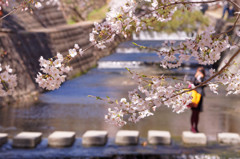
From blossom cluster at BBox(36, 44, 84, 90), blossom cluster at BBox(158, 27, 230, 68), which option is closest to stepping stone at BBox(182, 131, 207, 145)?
blossom cluster at BBox(158, 27, 230, 68)

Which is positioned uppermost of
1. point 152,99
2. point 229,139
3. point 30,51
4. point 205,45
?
point 30,51

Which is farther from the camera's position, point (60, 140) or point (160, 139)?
point (160, 139)

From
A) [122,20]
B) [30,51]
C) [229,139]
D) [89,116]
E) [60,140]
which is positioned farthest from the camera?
[30,51]

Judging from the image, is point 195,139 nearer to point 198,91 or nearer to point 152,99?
point 198,91

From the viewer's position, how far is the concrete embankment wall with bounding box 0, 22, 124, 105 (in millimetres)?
16938

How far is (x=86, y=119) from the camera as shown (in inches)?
575

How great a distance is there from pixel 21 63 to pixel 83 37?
1041 cm

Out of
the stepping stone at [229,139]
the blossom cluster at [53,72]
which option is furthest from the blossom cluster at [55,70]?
the stepping stone at [229,139]

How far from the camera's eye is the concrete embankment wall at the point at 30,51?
16.9 metres

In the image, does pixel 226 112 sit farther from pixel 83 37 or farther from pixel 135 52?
pixel 135 52

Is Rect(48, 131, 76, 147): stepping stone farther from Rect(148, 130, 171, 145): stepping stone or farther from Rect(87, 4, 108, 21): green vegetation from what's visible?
Rect(87, 4, 108, 21): green vegetation

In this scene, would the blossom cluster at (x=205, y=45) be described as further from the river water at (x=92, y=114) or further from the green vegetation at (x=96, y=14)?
the green vegetation at (x=96, y=14)

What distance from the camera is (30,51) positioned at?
1933 cm

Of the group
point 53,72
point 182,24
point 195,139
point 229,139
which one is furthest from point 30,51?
point 182,24
